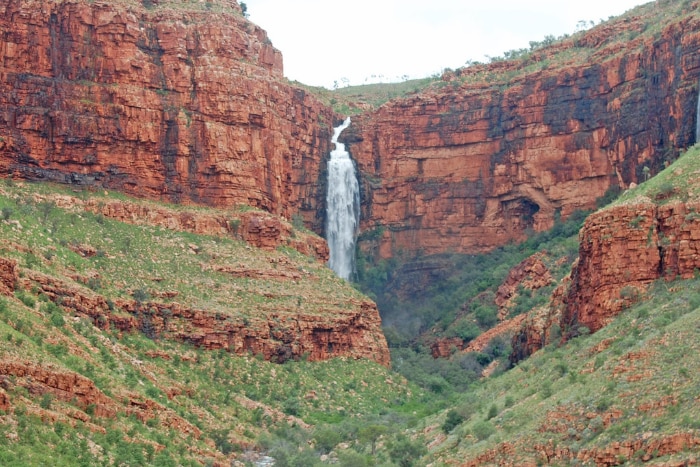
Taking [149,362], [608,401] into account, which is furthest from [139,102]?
[608,401]

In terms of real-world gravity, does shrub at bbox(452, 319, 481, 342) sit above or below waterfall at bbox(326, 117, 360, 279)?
below

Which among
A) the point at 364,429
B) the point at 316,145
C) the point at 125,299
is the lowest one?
the point at 364,429

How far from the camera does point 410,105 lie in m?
137

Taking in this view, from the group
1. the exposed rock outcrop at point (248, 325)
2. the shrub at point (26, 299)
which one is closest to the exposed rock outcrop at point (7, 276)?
the shrub at point (26, 299)

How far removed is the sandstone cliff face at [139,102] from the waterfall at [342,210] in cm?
1795

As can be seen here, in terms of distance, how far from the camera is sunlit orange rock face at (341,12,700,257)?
398ft

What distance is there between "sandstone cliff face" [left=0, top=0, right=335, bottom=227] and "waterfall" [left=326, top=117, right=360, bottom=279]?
707 inches

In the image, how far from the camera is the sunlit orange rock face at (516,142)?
12144 centimetres

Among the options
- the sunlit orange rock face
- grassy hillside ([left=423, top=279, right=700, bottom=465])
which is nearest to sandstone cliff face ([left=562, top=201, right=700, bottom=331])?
grassy hillside ([left=423, top=279, right=700, bottom=465])

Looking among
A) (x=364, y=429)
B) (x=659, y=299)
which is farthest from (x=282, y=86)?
(x=659, y=299)

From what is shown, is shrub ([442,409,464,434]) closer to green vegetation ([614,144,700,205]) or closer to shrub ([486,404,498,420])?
shrub ([486,404,498,420])

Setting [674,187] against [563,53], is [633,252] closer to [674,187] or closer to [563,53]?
[674,187]

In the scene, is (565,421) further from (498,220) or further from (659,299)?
(498,220)

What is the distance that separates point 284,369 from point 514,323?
2207 cm
